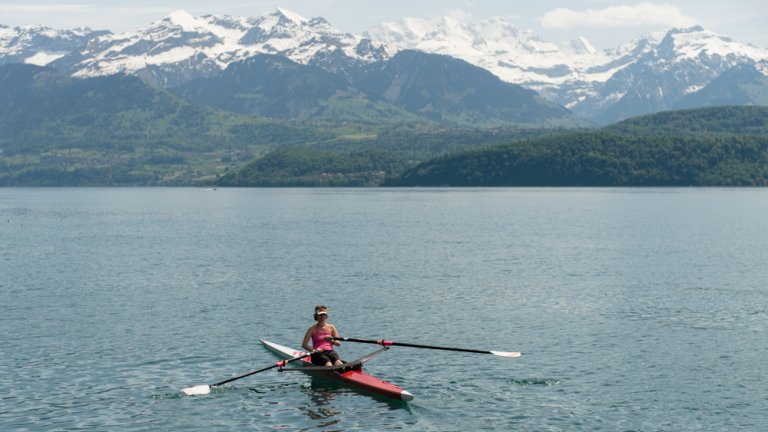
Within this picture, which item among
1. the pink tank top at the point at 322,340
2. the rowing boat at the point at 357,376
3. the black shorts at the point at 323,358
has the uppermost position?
the pink tank top at the point at 322,340

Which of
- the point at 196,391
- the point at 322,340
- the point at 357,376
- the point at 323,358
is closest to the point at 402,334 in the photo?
the point at 322,340

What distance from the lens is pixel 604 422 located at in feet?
148

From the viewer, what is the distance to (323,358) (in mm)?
52344

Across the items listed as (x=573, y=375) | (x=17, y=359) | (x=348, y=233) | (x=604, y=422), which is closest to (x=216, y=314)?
(x=17, y=359)

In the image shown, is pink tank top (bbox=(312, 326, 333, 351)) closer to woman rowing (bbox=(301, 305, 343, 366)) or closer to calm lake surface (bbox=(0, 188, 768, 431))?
woman rowing (bbox=(301, 305, 343, 366))

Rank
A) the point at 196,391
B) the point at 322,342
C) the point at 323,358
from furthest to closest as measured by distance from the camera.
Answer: the point at 322,342 → the point at 323,358 → the point at 196,391

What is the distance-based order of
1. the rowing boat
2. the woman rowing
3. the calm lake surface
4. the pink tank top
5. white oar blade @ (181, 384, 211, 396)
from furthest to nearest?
the pink tank top
the woman rowing
white oar blade @ (181, 384, 211, 396)
the rowing boat
the calm lake surface

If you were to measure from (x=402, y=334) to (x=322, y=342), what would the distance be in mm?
14446


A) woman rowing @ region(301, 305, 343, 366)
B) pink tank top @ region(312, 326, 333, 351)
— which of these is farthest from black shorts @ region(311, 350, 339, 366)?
pink tank top @ region(312, 326, 333, 351)

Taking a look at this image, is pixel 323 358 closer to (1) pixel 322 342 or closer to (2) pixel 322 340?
(1) pixel 322 342

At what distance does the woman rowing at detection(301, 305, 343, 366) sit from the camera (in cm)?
5234

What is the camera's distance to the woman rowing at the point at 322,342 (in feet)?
172

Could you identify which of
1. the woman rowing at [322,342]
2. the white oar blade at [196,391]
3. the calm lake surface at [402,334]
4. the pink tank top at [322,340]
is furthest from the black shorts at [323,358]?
the white oar blade at [196,391]

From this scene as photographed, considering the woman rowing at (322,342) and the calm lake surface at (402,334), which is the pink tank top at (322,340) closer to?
the woman rowing at (322,342)
